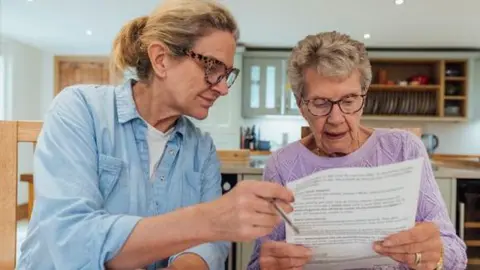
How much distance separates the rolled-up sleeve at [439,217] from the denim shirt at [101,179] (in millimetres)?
493

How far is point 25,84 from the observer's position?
18.8 ft

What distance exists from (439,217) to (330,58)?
1.53 ft

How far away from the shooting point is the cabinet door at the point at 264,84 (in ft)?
18.6

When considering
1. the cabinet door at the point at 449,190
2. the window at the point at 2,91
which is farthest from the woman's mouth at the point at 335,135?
the window at the point at 2,91

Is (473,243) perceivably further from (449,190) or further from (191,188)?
(191,188)

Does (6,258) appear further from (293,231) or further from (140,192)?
(293,231)

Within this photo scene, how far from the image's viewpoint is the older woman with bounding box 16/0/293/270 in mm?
742

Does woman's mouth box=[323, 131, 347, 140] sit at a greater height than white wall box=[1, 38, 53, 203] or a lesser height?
lesser

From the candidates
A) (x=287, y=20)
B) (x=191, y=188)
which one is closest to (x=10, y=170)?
(x=191, y=188)

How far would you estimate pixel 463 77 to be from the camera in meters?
5.54

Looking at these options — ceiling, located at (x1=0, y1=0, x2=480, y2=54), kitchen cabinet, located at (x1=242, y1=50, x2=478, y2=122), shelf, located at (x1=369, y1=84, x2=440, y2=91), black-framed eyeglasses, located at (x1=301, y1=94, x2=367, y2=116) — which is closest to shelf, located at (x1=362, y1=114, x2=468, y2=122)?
kitchen cabinet, located at (x1=242, y1=50, x2=478, y2=122)

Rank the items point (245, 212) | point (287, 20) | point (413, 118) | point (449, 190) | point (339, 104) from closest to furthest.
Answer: point (245, 212) → point (339, 104) → point (449, 190) → point (287, 20) → point (413, 118)

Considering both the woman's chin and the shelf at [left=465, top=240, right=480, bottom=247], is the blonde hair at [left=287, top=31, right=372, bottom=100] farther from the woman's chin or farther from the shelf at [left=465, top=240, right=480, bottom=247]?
the shelf at [left=465, top=240, right=480, bottom=247]

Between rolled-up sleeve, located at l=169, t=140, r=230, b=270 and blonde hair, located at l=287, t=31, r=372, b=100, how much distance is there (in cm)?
30
